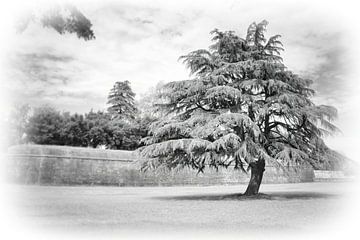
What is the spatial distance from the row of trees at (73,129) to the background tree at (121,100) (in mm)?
8290

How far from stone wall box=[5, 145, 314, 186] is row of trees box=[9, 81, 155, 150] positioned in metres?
6.58

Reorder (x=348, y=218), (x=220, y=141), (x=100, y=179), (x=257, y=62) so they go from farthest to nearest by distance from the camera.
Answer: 1. (x=100, y=179)
2. (x=257, y=62)
3. (x=220, y=141)
4. (x=348, y=218)

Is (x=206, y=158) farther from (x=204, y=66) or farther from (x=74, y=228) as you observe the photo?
(x=74, y=228)

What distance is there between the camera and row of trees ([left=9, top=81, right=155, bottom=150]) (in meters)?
33.5

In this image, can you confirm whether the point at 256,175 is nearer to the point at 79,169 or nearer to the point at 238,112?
the point at 238,112

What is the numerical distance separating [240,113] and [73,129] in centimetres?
2556

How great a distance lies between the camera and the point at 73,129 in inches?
1367

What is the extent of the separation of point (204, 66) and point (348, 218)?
8.72 meters

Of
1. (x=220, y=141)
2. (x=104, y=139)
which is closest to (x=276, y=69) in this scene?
(x=220, y=141)

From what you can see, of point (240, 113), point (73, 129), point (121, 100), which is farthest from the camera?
point (121, 100)

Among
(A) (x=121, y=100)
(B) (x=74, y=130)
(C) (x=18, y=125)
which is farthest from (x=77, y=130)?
(A) (x=121, y=100)

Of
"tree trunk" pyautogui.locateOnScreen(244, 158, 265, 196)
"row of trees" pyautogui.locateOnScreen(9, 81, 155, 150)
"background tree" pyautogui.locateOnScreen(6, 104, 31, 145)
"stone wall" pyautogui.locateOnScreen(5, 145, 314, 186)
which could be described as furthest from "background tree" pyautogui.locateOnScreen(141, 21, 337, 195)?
"background tree" pyautogui.locateOnScreen(6, 104, 31, 145)

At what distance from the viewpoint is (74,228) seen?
Answer: 606 centimetres

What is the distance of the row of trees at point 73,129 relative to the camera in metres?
33.5
